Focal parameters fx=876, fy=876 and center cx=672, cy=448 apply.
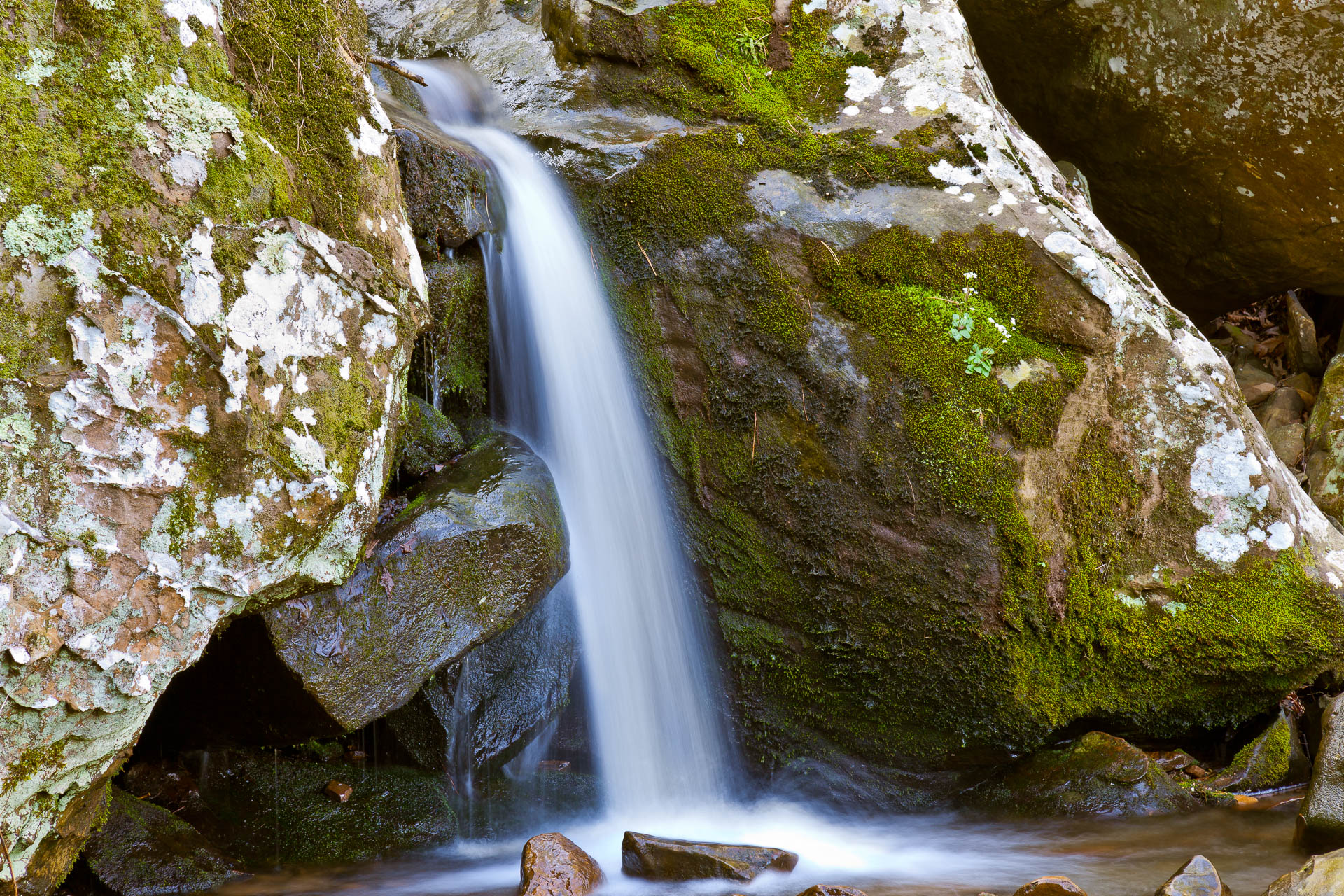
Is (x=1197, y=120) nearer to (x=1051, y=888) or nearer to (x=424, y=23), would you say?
(x=1051, y=888)

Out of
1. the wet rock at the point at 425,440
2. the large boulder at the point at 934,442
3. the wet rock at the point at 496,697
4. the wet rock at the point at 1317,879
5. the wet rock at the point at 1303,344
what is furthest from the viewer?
the wet rock at the point at 1303,344

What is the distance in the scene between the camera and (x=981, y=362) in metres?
3.73

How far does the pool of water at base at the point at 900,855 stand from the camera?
3.21m

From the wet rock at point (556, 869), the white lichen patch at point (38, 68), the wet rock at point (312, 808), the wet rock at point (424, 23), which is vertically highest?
the wet rock at point (424, 23)

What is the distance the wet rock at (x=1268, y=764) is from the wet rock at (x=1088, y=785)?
265 millimetres

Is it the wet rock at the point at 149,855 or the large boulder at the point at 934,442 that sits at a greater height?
the large boulder at the point at 934,442

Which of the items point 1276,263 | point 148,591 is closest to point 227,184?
point 148,591

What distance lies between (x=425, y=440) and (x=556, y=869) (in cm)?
185

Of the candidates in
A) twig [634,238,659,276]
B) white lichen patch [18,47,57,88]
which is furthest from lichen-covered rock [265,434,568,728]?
white lichen patch [18,47,57,88]

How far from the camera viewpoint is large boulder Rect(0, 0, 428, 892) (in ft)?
7.51

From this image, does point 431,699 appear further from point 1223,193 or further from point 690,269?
point 1223,193

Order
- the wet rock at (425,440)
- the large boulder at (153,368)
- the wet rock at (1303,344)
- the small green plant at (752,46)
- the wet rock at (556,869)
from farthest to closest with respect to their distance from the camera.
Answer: the wet rock at (1303,344) < the small green plant at (752,46) < the wet rock at (425,440) < the wet rock at (556,869) < the large boulder at (153,368)

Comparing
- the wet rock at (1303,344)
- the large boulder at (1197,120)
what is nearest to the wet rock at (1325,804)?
the large boulder at (1197,120)

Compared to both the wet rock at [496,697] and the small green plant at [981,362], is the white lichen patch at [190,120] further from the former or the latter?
the small green plant at [981,362]
